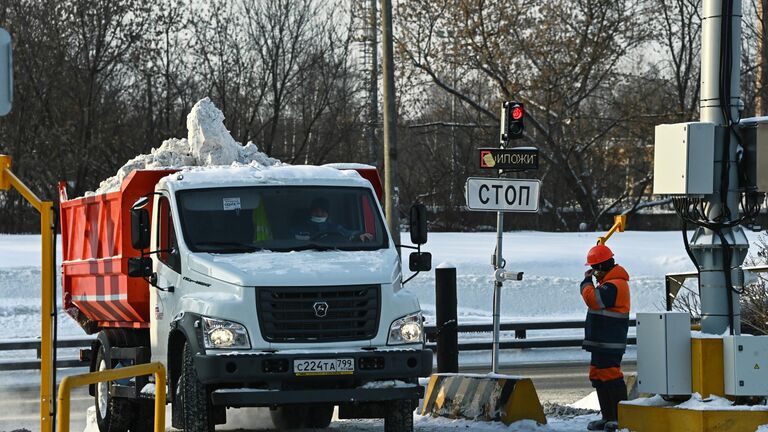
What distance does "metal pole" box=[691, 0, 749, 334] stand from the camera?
32.7 ft

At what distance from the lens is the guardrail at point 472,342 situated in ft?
59.9

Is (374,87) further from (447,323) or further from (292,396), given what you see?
(292,396)

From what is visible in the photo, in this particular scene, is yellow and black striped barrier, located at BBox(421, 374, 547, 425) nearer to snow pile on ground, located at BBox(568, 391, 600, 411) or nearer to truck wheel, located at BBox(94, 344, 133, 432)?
→ snow pile on ground, located at BBox(568, 391, 600, 411)

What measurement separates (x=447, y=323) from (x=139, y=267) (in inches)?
177

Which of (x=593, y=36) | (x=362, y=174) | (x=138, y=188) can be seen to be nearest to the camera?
(x=138, y=188)

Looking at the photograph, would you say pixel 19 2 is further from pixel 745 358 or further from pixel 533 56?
pixel 745 358

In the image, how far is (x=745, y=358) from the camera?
9.59 metres

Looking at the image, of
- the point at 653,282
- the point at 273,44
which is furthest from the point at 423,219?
the point at 273,44

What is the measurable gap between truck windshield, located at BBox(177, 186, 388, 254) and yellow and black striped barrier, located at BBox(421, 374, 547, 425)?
Result: 6.10 feet

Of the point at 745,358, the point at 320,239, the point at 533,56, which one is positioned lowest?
the point at 745,358

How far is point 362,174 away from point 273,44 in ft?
85.6

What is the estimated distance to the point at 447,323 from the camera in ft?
45.8

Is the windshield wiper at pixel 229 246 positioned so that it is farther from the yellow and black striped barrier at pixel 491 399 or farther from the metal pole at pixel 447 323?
the metal pole at pixel 447 323

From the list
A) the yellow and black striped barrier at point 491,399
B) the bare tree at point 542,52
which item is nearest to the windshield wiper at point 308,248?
the yellow and black striped barrier at point 491,399
